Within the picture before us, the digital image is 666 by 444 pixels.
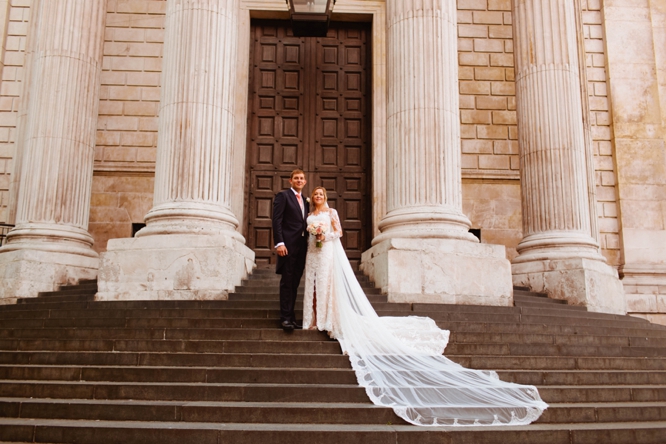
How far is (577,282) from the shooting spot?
1213 centimetres

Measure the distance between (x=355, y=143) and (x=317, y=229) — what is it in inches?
326

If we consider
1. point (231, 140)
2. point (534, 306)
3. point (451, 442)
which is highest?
point (231, 140)

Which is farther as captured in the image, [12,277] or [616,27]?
[616,27]

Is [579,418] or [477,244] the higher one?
[477,244]

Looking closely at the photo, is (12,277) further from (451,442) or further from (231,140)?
(451,442)

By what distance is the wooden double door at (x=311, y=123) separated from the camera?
1570 centimetres

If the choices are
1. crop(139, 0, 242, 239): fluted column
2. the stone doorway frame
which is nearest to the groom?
crop(139, 0, 242, 239): fluted column

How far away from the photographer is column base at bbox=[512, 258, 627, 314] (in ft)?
39.6

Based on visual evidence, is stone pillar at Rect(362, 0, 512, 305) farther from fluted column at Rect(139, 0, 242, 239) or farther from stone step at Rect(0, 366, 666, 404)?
stone step at Rect(0, 366, 666, 404)

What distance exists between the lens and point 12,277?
11.7 metres

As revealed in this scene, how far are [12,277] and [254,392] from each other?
746 centimetres

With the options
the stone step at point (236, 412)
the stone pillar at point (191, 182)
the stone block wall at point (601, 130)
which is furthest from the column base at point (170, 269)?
the stone block wall at point (601, 130)

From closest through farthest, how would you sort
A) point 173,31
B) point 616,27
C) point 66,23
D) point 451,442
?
point 451,442 → point 173,31 → point 66,23 → point 616,27

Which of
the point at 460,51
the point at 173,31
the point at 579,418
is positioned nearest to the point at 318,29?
the point at 173,31
